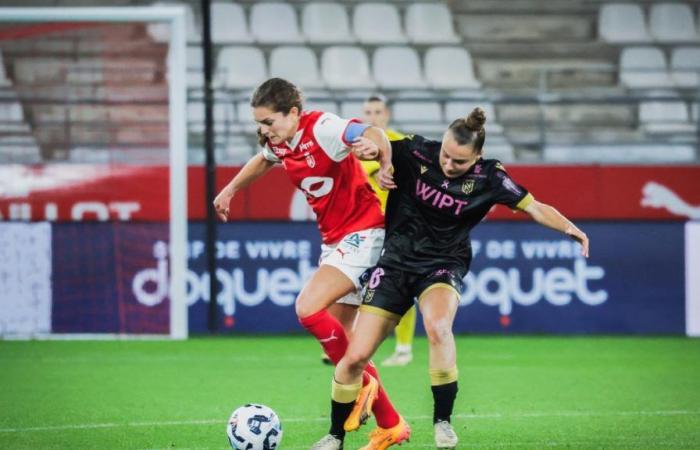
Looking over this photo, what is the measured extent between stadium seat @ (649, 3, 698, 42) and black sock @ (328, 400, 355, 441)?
13758mm

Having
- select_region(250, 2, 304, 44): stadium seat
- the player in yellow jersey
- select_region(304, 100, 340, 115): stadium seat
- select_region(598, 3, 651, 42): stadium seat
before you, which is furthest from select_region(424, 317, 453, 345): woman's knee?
select_region(598, 3, 651, 42): stadium seat

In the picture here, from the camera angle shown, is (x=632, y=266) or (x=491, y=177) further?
(x=632, y=266)

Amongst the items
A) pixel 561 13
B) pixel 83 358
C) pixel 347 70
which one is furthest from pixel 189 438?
pixel 561 13

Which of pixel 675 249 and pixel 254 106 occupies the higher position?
pixel 254 106

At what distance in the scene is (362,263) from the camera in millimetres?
6371

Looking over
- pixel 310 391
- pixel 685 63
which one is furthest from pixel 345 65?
pixel 310 391

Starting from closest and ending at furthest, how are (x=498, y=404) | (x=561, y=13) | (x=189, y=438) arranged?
1. (x=189, y=438)
2. (x=498, y=404)
3. (x=561, y=13)

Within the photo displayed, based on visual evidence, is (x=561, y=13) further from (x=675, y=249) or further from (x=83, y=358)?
(x=83, y=358)

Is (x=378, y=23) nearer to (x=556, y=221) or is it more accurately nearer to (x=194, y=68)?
(x=194, y=68)

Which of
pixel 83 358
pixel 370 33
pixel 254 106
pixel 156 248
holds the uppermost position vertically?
pixel 370 33

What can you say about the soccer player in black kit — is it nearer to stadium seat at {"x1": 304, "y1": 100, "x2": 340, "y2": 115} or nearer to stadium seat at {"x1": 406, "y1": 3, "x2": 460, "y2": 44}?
stadium seat at {"x1": 304, "y1": 100, "x2": 340, "y2": 115}

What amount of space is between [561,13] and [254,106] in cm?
1353

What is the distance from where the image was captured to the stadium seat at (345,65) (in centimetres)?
1730

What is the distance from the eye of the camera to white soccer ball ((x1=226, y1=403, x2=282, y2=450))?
5.82 metres
